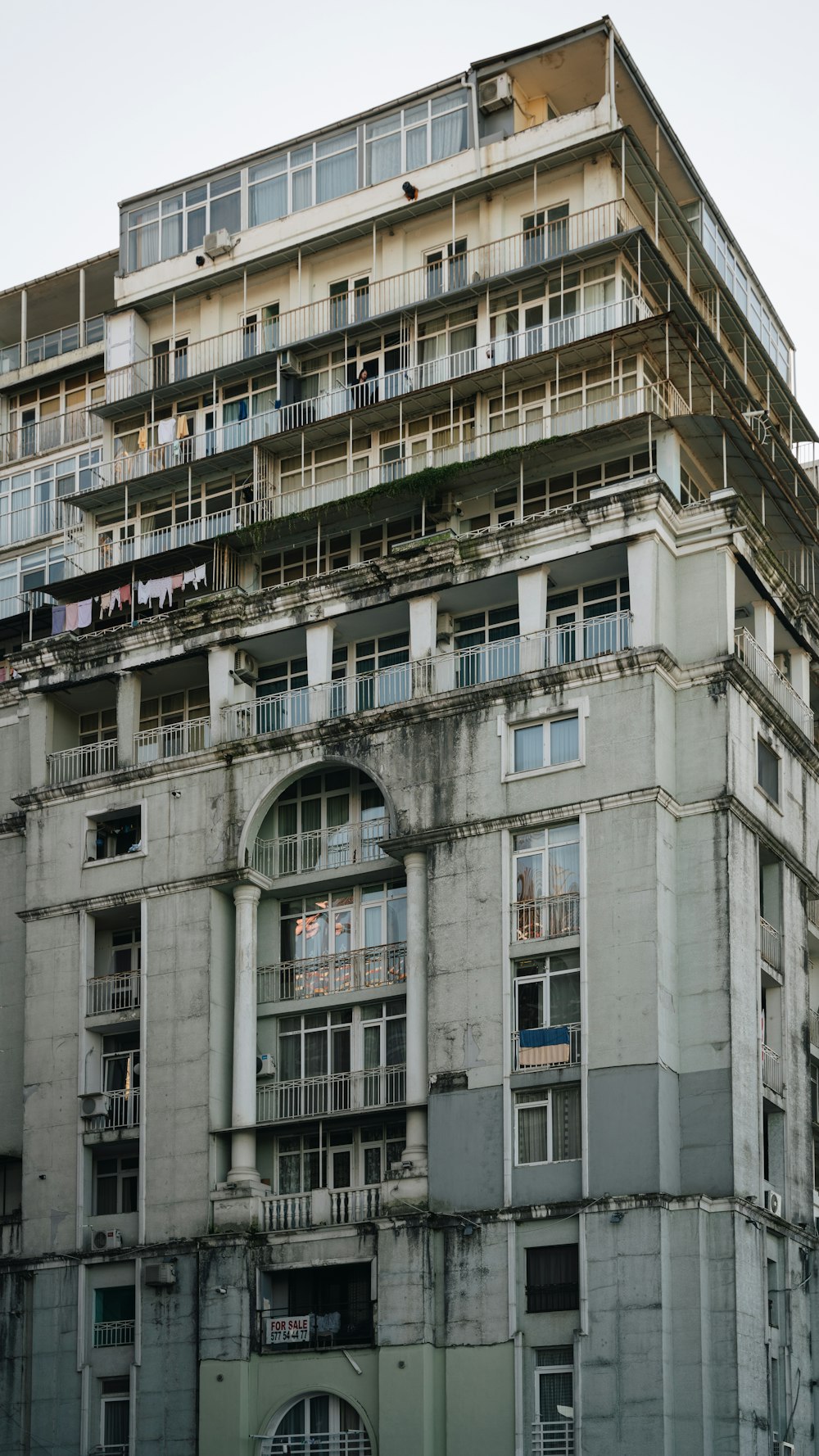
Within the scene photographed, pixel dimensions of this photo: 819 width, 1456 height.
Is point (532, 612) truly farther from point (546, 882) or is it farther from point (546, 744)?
point (546, 882)

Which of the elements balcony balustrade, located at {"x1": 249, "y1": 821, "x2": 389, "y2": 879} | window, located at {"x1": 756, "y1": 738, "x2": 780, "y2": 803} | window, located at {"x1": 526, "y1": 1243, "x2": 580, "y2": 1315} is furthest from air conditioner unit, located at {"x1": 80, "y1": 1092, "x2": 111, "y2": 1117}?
window, located at {"x1": 756, "y1": 738, "x2": 780, "y2": 803}

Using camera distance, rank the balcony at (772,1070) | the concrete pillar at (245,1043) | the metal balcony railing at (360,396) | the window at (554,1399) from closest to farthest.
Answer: the window at (554,1399)
the balcony at (772,1070)
the concrete pillar at (245,1043)
the metal balcony railing at (360,396)

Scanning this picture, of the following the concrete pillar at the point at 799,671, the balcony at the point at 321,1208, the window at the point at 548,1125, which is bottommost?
the balcony at the point at 321,1208

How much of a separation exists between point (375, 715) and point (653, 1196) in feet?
43.2

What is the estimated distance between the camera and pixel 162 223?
58.4 metres

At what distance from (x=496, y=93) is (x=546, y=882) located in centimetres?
2171

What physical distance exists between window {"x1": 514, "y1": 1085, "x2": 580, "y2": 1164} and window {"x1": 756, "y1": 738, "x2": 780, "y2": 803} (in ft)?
29.3

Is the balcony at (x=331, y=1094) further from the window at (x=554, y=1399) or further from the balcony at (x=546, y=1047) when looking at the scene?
the window at (x=554, y=1399)

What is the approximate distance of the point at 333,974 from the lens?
48.6 metres

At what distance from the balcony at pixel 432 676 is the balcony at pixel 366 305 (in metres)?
10.1

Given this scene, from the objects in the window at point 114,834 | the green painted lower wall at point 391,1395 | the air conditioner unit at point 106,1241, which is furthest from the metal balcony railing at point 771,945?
the air conditioner unit at point 106,1241

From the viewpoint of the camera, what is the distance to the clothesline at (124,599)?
53625 mm

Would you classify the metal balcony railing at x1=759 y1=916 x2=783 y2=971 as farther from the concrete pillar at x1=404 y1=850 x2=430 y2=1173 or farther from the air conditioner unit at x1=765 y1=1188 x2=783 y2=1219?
the concrete pillar at x1=404 y1=850 x2=430 y2=1173

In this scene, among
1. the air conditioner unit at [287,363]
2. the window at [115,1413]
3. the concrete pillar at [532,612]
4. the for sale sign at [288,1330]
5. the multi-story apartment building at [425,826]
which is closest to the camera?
the multi-story apartment building at [425,826]
